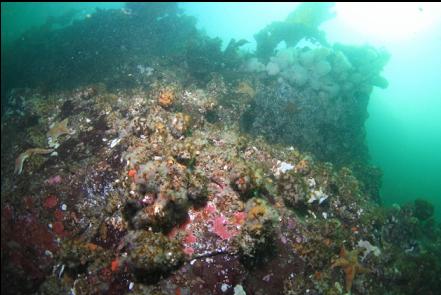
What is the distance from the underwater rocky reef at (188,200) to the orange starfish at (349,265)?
2 cm

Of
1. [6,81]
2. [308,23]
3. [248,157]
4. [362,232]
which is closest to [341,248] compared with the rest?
[362,232]

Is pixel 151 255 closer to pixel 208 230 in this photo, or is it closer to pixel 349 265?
pixel 208 230

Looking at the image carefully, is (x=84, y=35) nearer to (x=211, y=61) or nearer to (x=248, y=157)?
(x=211, y=61)

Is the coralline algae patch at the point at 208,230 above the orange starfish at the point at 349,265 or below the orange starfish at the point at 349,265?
above

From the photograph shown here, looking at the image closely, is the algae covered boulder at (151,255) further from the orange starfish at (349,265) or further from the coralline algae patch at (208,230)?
the orange starfish at (349,265)

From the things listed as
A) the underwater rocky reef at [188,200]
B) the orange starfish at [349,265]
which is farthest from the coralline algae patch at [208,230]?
the orange starfish at [349,265]

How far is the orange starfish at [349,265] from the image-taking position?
545cm

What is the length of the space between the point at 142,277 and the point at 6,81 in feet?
46.1

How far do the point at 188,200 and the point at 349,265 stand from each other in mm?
3053

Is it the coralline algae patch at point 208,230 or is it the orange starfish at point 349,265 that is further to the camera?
the orange starfish at point 349,265

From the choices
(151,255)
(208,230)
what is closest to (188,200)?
(208,230)

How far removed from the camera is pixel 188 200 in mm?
5273

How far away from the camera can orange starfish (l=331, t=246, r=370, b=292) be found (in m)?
5.45

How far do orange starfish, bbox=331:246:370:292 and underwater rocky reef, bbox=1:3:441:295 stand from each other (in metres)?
0.02
